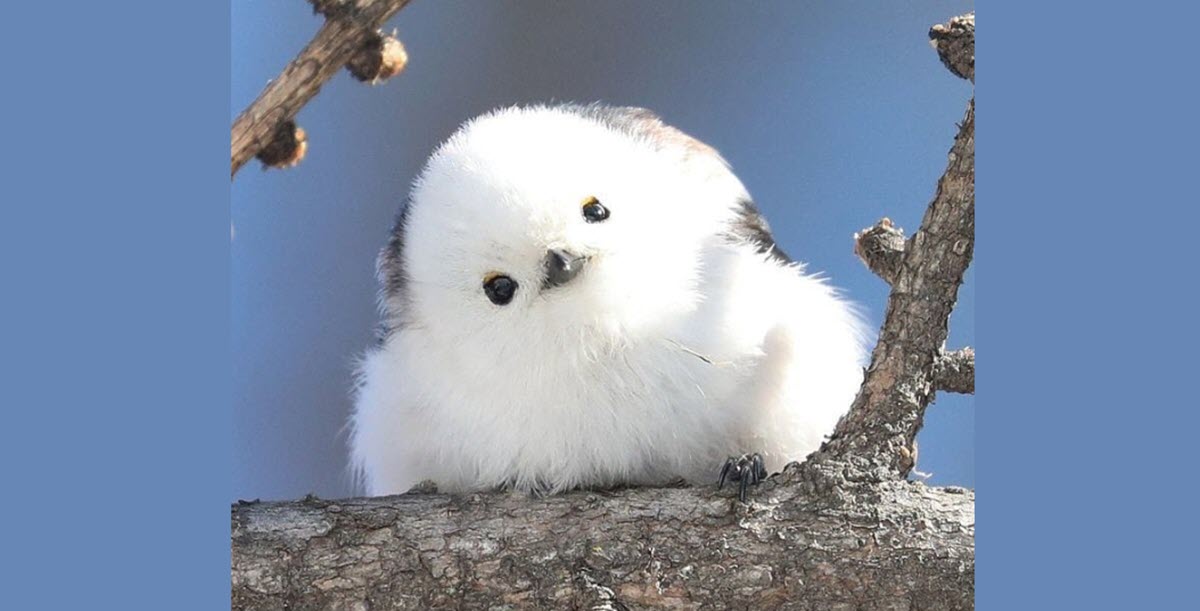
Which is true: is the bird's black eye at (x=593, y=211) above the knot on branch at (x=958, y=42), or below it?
below

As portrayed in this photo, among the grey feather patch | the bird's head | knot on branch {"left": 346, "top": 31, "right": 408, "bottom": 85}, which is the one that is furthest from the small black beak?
knot on branch {"left": 346, "top": 31, "right": 408, "bottom": 85}

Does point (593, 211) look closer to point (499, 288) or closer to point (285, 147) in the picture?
point (499, 288)

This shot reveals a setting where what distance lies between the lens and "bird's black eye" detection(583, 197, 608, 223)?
4.02 ft

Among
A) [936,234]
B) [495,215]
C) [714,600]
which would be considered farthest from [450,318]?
[936,234]

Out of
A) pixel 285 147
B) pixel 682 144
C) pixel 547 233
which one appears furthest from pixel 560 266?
pixel 285 147

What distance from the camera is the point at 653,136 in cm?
135

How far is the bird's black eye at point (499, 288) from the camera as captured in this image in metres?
1.21

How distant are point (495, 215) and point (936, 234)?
1.38ft

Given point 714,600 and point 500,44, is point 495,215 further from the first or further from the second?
point 714,600

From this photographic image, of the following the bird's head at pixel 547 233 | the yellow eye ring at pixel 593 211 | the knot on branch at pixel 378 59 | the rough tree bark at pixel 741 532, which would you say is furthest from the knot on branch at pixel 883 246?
the knot on branch at pixel 378 59

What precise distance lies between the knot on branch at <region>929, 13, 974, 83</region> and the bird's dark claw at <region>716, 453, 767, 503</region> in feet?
1.40

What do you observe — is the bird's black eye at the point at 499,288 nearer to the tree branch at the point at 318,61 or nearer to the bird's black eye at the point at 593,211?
the bird's black eye at the point at 593,211

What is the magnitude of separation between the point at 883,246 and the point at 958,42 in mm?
223

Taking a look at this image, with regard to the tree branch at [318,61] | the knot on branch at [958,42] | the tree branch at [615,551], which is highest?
the tree branch at [318,61]
